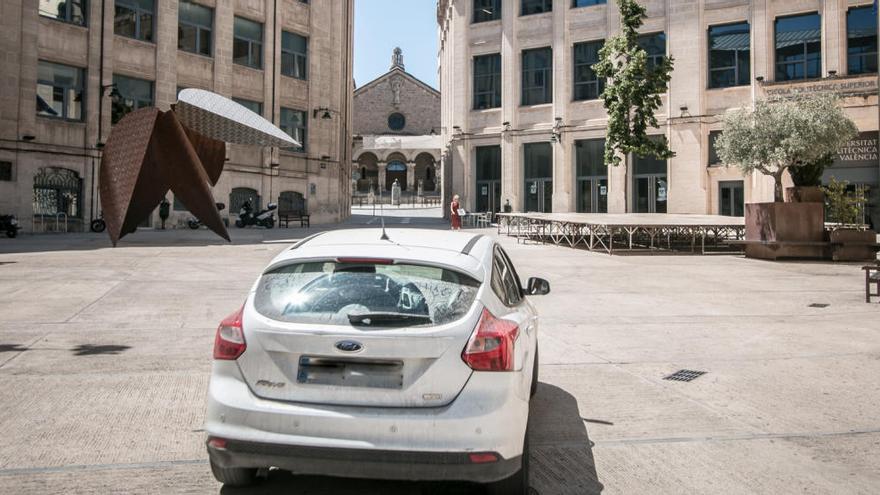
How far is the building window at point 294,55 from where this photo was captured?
123ft

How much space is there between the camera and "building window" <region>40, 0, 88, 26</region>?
91.3 ft

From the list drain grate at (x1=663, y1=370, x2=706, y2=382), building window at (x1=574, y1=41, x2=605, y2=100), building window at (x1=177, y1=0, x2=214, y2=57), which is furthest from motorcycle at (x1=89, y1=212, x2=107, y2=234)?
drain grate at (x1=663, y1=370, x2=706, y2=382)

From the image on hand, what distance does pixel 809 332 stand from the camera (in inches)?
343

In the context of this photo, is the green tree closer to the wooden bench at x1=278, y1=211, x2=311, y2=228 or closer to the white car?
the white car

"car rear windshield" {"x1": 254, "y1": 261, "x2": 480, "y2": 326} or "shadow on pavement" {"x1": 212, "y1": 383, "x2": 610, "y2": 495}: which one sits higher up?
"car rear windshield" {"x1": 254, "y1": 261, "x2": 480, "y2": 326}

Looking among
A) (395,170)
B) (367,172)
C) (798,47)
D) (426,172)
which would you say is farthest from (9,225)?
(426,172)

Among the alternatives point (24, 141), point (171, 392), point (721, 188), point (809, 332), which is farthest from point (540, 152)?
point (171, 392)

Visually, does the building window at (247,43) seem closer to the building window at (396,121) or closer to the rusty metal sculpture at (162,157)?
the rusty metal sculpture at (162,157)

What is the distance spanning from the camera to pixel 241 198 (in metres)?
35.1

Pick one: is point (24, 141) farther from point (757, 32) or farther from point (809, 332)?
point (757, 32)

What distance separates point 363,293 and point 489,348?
744 millimetres

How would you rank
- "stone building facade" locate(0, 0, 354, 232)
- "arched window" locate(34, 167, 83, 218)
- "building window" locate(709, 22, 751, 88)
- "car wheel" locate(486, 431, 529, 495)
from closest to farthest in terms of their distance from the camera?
"car wheel" locate(486, 431, 529, 495), "stone building facade" locate(0, 0, 354, 232), "arched window" locate(34, 167, 83, 218), "building window" locate(709, 22, 751, 88)

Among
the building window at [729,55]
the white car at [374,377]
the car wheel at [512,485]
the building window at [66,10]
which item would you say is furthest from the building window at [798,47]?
the car wheel at [512,485]

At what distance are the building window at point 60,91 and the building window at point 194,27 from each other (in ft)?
17.5
